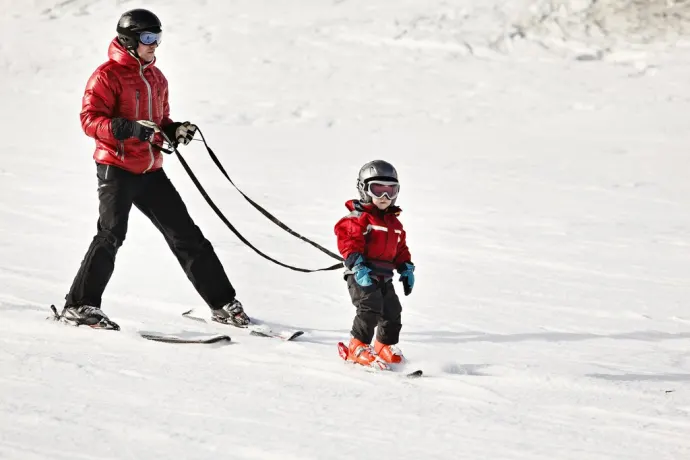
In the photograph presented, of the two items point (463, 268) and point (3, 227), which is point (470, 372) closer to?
point (463, 268)

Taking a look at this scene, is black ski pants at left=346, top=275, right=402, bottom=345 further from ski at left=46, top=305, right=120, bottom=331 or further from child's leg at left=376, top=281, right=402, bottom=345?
ski at left=46, top=305, right=120, bottom=331

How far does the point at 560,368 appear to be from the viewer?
5.64m

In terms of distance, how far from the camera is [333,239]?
956 centimetres

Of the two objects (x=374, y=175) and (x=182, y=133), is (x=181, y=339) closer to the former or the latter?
(x=182, y=133)

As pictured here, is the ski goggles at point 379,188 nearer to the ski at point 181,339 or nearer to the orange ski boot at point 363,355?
the orange ski boot at point 363,355

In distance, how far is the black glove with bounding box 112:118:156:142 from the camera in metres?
5.25

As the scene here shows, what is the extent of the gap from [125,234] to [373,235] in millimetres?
1529

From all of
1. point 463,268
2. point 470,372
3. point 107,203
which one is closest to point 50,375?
point 107,203

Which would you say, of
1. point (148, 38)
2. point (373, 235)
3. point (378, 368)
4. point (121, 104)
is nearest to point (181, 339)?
point (378, 368)

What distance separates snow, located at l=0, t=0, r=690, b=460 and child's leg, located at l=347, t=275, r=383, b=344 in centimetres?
22

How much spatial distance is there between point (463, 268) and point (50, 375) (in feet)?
16.0

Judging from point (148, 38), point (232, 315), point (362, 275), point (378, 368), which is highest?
point (148, 38)

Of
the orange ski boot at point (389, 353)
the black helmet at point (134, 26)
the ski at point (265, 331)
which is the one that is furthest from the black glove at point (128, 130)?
the orange ski boot at point (389, 353)

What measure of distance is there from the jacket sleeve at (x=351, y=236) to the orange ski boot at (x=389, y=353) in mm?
596
